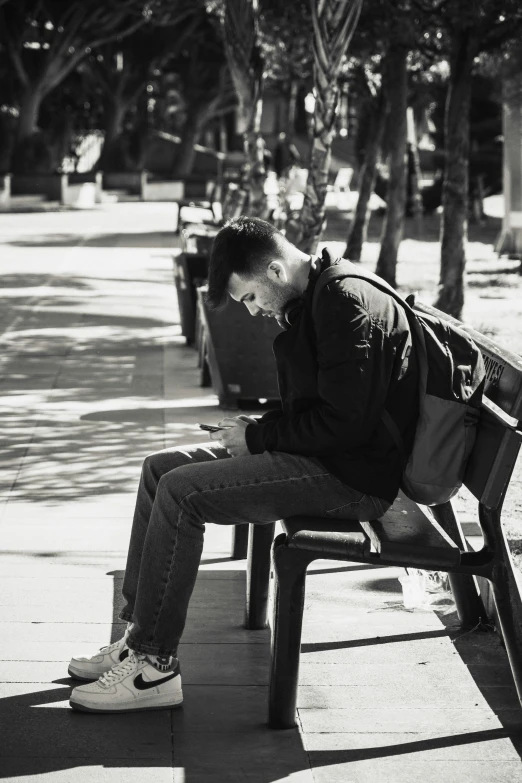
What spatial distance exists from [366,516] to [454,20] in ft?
31.0

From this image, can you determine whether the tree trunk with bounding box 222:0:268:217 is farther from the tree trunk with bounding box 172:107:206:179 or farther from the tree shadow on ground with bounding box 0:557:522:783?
the tree trunk with bounding box 172:107:206:179

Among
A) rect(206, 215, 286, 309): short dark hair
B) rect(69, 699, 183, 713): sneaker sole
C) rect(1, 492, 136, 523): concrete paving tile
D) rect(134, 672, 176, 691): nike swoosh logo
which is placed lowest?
rect(1, 492, 136, 523): concrete paving tile

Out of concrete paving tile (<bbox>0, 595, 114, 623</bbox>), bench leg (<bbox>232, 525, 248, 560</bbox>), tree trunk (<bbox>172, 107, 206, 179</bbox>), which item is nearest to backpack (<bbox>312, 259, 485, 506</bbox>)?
concrete paving tile (<bbox>0, 595, 114, 623</bbox>)

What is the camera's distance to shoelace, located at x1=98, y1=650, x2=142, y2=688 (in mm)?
3574

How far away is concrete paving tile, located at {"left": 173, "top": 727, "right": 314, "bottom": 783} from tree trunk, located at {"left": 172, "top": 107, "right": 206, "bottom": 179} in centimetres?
4743

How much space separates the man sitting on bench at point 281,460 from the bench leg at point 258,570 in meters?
0.54

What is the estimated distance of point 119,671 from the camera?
11.8 feet

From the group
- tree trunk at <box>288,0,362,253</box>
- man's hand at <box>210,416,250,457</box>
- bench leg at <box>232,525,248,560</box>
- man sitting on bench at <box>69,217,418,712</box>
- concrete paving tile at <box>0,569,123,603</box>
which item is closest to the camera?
man sitting on bench at <box>69,217,418,712</box>

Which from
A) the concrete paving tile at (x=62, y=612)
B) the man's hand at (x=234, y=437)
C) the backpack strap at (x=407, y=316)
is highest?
the backpack strap at (x=407, y=316)

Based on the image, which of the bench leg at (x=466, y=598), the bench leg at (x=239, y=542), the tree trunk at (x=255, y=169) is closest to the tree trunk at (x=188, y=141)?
the tree trunk at (x=255, y=169)

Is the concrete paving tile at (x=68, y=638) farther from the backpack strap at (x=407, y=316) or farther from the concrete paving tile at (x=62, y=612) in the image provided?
the backpack strap at (x=407, y=316)

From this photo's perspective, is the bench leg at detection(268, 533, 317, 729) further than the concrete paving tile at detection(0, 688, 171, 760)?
Yes

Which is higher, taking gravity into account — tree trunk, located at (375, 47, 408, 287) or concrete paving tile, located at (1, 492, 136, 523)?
tree trunk, located at (375, 47, 408, 287)

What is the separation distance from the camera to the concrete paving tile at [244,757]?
3184 millimetres
